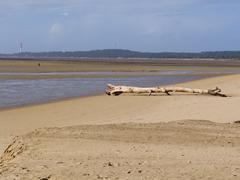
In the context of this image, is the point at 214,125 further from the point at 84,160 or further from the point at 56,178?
the point at 56,178

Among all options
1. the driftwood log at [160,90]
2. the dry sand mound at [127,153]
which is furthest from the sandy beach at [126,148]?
the driftwood log at [160,90]

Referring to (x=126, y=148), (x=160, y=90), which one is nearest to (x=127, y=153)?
(x=126, y=148)

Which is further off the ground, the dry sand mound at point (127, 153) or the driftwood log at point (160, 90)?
the dry sand mound at point (127, 153)

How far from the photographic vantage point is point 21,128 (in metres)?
12.9

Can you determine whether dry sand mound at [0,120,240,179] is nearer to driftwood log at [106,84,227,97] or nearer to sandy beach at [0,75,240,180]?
sandy beach at [0,75,240,180]

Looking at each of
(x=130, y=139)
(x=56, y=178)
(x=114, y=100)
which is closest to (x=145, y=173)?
(x=56, y=178)

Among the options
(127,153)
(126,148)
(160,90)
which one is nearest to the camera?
(127,153)

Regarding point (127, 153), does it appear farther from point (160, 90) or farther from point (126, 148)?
point (160, 90)

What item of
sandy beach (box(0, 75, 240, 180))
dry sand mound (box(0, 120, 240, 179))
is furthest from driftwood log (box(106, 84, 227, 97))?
dry sand mound (box(0, 120, 240, 179))

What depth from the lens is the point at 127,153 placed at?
7.56 metres

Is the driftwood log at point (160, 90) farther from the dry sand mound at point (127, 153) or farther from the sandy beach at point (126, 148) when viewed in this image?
the dry sand mound at point (127, 153)

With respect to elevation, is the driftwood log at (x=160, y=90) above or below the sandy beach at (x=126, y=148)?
below

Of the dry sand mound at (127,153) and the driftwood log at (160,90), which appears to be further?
the driftwood log at (160,90)

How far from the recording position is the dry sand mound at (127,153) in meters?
6.25
